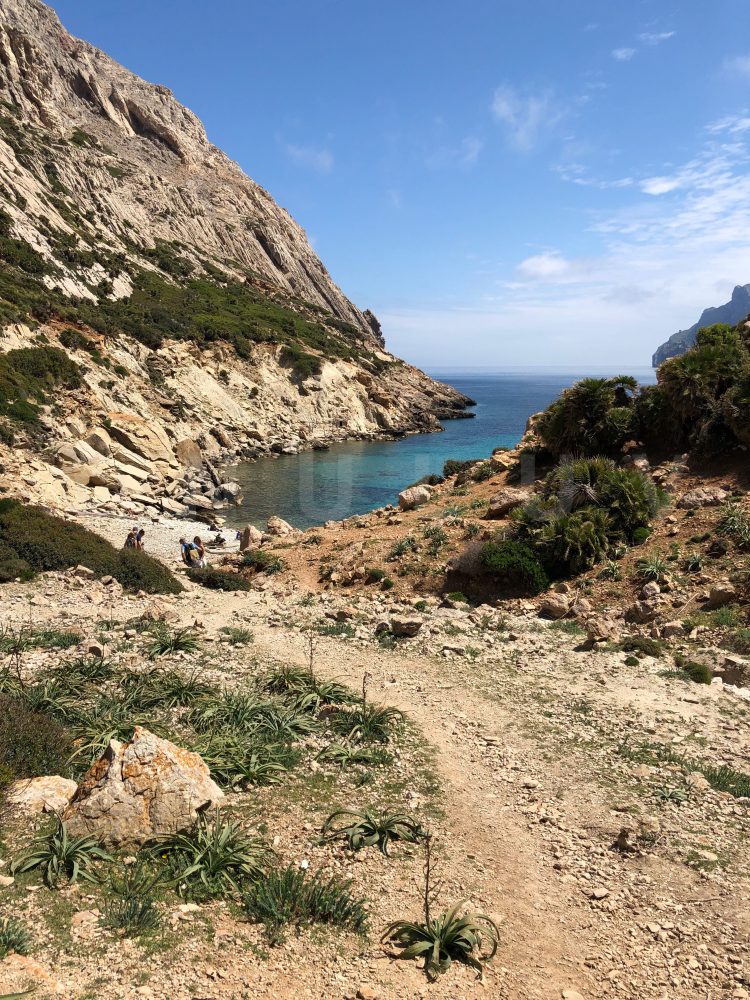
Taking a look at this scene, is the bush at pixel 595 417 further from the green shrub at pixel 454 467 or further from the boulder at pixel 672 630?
the boulder at pixel 672 630

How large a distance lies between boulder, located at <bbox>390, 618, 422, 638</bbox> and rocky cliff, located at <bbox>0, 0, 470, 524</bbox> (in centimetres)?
2210

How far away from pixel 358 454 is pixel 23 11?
107m

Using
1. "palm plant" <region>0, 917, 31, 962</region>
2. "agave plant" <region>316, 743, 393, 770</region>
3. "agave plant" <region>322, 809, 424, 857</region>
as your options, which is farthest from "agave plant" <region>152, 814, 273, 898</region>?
"agave plant" <region>316, 743, 393, 770</region>

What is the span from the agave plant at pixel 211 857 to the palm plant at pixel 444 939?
144 cm

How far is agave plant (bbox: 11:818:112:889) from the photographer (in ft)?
18.1

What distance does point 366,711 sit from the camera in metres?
9.52

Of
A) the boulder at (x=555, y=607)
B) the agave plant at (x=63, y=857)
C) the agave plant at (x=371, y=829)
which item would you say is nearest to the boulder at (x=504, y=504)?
the boulder at (x=555, y=607)

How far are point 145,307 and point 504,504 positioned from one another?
163 feet

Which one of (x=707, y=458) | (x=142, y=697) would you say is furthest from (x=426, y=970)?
(x=707, y=458)

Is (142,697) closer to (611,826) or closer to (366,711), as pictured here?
(366,711)

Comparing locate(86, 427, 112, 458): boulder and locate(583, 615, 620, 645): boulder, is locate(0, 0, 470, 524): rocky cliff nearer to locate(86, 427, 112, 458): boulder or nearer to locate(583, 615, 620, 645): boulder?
locate(86, 427, 112, 458): boulder

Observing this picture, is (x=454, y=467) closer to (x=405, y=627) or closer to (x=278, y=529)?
(x=278, y=529)

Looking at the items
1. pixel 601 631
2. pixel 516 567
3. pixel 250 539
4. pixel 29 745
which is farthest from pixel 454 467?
pixel 29 745

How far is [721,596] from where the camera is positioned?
542 inches
